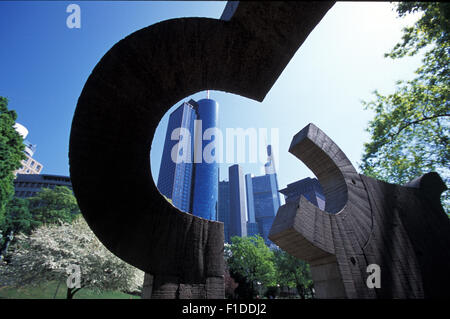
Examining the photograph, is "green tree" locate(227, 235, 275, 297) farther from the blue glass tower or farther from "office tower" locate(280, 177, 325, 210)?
"office tower" locate(280, 177, 325, 210)

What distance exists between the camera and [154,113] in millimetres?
3340

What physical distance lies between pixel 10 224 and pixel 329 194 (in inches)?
1598

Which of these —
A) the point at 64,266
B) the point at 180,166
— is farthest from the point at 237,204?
the point at 64,266

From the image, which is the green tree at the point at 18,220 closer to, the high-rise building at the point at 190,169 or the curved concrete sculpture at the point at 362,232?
the curved concrete sculpture at the point at 362,232

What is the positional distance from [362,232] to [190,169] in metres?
114

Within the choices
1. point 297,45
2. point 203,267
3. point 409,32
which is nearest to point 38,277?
point 203,267

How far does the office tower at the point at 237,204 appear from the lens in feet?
506

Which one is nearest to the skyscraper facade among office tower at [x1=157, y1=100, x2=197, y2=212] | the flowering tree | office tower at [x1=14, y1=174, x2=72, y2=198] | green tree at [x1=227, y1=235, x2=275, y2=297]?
office tower at [x1=157, y1=100, x2=197, y2=212]

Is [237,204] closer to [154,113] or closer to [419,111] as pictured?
[419,111]

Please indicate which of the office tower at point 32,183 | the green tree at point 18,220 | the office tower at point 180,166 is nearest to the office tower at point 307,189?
the office tower at point 180,166

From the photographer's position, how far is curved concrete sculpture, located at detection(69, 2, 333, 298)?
2.92 m

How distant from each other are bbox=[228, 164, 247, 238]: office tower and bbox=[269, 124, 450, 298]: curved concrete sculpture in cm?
15142
